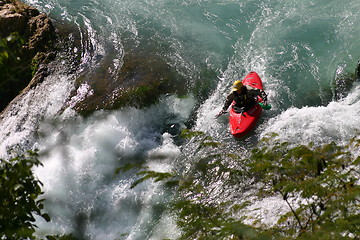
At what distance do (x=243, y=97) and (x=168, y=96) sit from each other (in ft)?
5.82

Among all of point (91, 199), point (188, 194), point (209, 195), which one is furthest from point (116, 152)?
point (209, 195)

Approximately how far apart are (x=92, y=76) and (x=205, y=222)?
666cm

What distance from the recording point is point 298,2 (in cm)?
1060

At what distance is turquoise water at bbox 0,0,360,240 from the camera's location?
21.8 feet

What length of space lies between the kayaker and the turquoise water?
382 mm

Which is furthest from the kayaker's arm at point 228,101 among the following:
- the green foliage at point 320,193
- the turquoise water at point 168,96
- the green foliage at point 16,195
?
the green foliage at point 16,195

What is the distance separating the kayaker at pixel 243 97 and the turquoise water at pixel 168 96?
15.0 inches

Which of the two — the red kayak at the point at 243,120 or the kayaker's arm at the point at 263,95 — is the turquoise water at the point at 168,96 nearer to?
the red kayak at the point at 243,120

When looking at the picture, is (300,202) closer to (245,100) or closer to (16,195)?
(16,195)

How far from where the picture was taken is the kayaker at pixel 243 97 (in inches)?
295

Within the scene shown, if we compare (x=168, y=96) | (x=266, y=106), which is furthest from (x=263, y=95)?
(x=168, y=96)

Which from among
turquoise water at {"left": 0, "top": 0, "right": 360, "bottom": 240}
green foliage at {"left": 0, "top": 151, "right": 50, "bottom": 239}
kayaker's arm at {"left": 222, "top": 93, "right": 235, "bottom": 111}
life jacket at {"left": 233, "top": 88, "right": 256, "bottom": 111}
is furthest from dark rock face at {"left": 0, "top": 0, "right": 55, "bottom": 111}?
green foliage at {"left": 0, "top": 151, "right": 50, "bottom": 239}

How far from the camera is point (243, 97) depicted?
25.0 feet

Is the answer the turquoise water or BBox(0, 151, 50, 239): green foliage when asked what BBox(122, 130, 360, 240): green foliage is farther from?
the turquoise water
